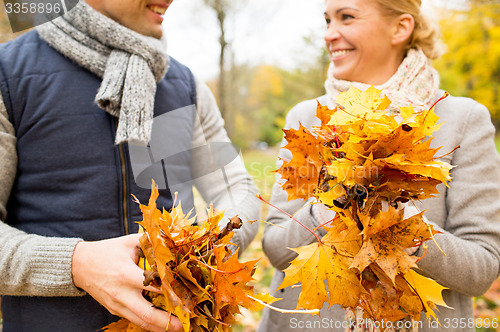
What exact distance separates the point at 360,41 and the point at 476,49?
13.3 meters

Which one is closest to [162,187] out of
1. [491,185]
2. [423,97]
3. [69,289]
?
[69,289]

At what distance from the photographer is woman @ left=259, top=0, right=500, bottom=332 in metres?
1.41

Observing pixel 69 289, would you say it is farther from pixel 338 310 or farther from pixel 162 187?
pixel 338 310

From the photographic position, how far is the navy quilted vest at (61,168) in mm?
1349

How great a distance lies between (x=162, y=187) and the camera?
1506 millimetres

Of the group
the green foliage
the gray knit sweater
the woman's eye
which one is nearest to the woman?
the woman's eye

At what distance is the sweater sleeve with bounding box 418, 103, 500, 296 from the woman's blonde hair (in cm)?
44

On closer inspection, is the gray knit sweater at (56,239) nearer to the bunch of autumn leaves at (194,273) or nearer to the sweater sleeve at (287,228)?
the sweater sleeve at (287,228)

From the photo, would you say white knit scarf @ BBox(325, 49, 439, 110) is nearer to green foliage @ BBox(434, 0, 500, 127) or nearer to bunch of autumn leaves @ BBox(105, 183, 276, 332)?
bunch of autumn leaves @ BBox(105, 183, 276, 332)

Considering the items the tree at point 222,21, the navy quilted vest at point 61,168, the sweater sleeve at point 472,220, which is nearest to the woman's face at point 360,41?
the sweater sleeve at point 472,220

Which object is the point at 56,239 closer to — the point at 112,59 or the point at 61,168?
the point at 61,168

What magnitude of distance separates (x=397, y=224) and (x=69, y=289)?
949mm

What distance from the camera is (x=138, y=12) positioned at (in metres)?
1.49
